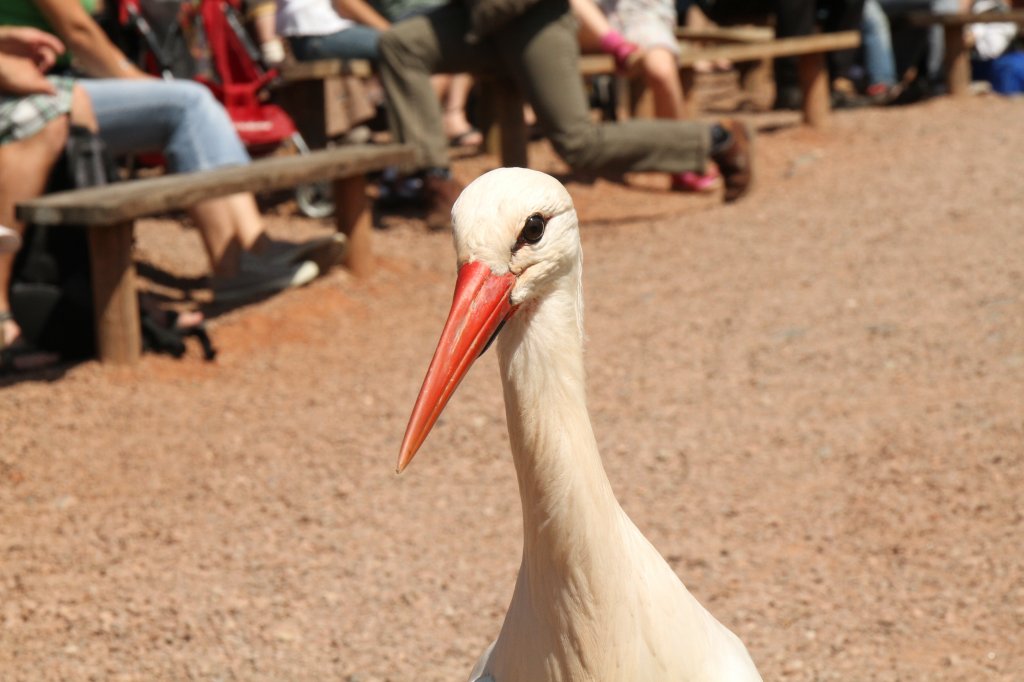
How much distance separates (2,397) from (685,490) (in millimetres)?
2428

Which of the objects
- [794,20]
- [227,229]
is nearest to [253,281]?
[227,229]

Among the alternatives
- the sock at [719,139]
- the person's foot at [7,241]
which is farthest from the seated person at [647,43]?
the person's foot at [7,241]

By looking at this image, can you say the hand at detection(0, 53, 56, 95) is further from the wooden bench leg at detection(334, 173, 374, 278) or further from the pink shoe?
the pink shoe

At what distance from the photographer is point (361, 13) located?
7.53 m

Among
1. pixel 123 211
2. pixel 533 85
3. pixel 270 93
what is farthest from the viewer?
pixel 270 93

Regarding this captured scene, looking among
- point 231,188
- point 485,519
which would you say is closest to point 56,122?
point 231,188

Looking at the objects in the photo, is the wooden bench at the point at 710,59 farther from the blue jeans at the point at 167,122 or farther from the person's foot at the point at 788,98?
the blue jeans at the point at 167,122

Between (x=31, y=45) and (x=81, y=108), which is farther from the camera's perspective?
(x=81, y=108)

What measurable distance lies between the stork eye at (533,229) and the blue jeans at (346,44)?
5.32 meters

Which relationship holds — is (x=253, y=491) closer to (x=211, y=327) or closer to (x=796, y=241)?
(x=211, y=327)

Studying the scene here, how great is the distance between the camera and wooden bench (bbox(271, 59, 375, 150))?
763cm

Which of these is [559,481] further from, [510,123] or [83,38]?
[510,123]

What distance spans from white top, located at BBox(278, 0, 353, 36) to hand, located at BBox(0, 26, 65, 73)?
2.63 meters

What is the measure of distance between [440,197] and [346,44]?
3.32ft
